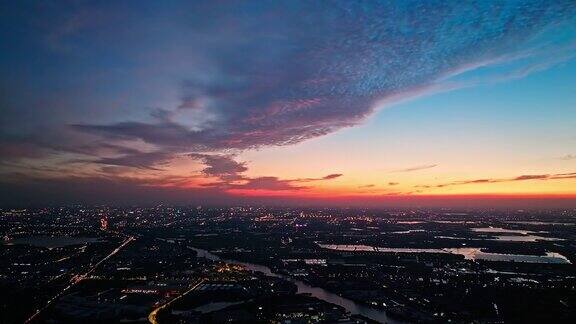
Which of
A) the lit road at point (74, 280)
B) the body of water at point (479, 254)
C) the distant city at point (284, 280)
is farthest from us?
the body of water at point (479, 254)

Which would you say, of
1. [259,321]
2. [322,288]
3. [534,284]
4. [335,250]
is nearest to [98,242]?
[335,250]

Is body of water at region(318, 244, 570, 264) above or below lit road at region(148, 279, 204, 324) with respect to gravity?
above

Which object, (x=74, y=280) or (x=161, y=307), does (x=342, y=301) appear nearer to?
(x=161, y=307)

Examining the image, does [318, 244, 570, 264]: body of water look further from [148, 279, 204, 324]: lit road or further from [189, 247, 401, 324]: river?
[148, 279, 204, 324]: lit road

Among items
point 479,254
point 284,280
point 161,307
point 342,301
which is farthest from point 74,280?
point 479,254

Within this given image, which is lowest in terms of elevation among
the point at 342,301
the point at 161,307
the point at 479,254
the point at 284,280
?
the point at 342,301

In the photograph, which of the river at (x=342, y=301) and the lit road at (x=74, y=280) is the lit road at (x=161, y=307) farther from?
the river at (x=342, y=301)

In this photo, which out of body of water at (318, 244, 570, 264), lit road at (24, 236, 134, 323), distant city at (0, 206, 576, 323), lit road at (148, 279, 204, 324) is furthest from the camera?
body of water at (318, 244, 570, 264)

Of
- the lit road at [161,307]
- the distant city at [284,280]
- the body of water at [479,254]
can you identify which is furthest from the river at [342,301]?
the body of water at [479,254]

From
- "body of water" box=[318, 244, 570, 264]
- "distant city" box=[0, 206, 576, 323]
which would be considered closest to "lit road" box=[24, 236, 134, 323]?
"distant city" box=[0, 206, 576, 323]
